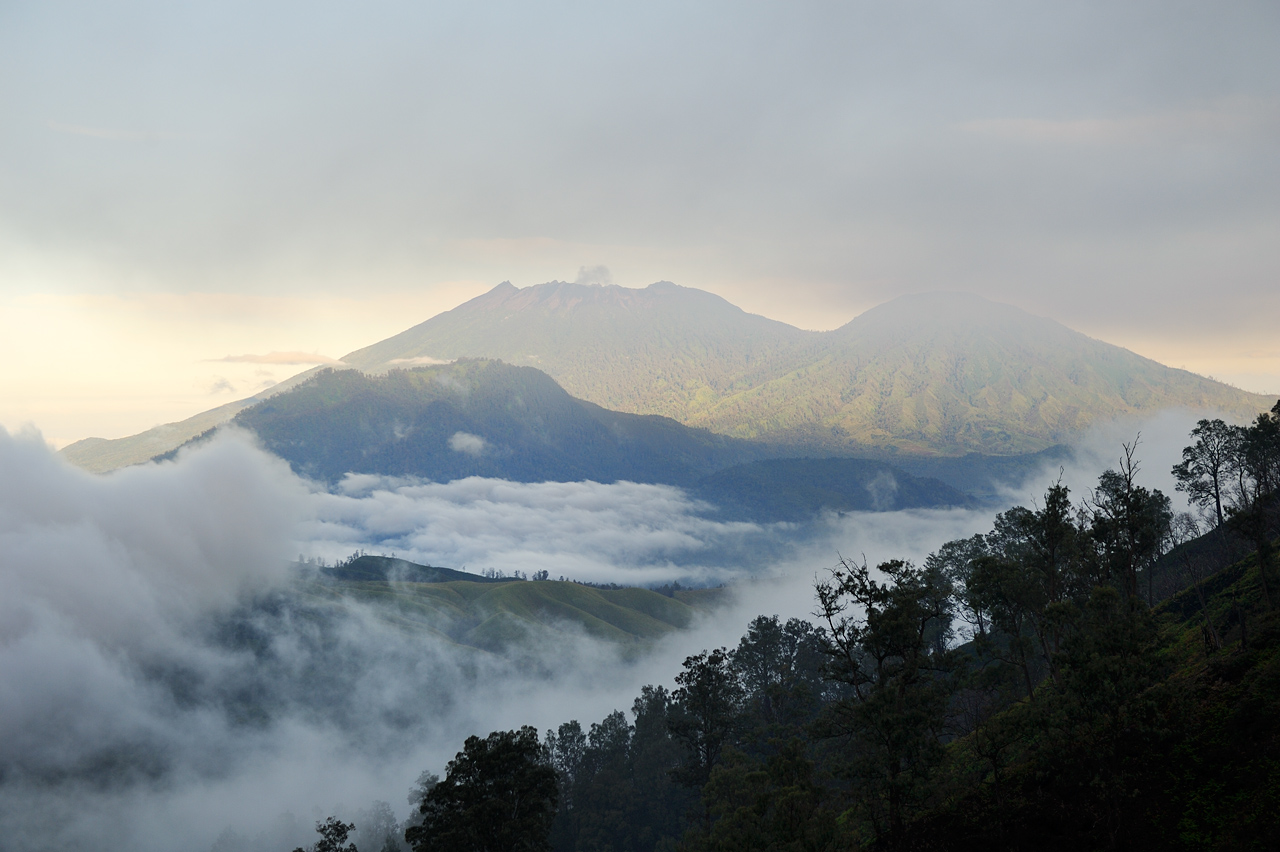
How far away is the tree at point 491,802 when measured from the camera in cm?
5341

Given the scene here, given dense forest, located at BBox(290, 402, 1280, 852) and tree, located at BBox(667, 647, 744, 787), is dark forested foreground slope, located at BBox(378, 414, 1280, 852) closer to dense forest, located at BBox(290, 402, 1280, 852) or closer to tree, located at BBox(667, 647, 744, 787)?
dense forest, located at BBox(290, 402, 1280, 852)

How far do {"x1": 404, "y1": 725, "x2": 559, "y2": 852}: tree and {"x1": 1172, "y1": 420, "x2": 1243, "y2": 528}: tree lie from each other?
8008 cm

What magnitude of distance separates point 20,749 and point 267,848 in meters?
94.8

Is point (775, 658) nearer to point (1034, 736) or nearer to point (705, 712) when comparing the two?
point (705, 712)

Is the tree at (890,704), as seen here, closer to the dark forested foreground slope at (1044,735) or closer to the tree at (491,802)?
the dark forested foreground slope at (1044,735)

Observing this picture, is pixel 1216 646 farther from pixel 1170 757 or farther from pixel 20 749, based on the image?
pixel 20 749

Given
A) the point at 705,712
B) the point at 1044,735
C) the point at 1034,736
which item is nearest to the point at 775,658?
the point at 705,712

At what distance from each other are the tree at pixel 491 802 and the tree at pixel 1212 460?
8008 cm

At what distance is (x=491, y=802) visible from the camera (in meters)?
53.8

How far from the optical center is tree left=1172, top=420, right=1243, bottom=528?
85.3 metres

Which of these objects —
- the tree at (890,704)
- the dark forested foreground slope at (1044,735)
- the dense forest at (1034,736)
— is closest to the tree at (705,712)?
the dense forest at (1034,736)

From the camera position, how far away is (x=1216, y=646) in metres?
45.8

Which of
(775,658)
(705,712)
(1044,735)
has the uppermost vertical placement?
(1044,735)

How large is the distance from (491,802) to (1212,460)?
286 feet
